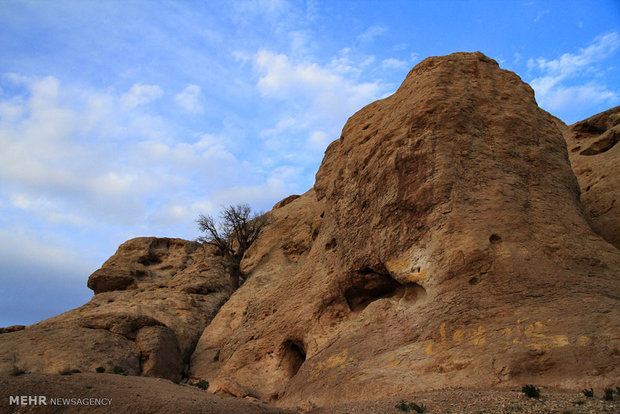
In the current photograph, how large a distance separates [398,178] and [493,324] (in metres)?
4.52

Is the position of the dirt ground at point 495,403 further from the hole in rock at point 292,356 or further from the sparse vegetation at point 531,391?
the hole in rock at point 292,356

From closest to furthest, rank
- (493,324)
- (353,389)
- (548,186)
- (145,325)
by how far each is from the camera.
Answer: (493,324) < (353,389) < (548,186) < (145,325)

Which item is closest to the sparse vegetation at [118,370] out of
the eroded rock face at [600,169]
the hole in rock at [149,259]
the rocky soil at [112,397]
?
the rocky soil at [112,397]

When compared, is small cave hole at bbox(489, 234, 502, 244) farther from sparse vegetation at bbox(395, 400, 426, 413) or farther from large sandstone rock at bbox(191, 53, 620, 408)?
sparse vegetation at bbox(395, 400, 426, 413)

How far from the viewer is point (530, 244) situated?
28.7 ft

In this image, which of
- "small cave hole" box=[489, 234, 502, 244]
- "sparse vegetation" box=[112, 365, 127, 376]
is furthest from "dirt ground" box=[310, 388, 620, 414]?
"sparse vegetation" box=[112, 365, 127, 376]

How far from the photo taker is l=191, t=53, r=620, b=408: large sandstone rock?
23.8ft

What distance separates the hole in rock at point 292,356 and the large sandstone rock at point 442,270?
0.04m

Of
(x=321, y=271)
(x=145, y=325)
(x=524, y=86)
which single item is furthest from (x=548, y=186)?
(x=145, y=325)

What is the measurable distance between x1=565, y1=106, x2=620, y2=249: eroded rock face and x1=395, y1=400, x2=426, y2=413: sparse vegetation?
27.0ft

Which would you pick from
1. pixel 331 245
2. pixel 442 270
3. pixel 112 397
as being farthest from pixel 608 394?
pixel 331 245

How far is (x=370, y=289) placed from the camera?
1164cm

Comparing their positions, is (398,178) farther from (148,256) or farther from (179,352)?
(148,256)

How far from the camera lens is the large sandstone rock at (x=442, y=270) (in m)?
7.27
